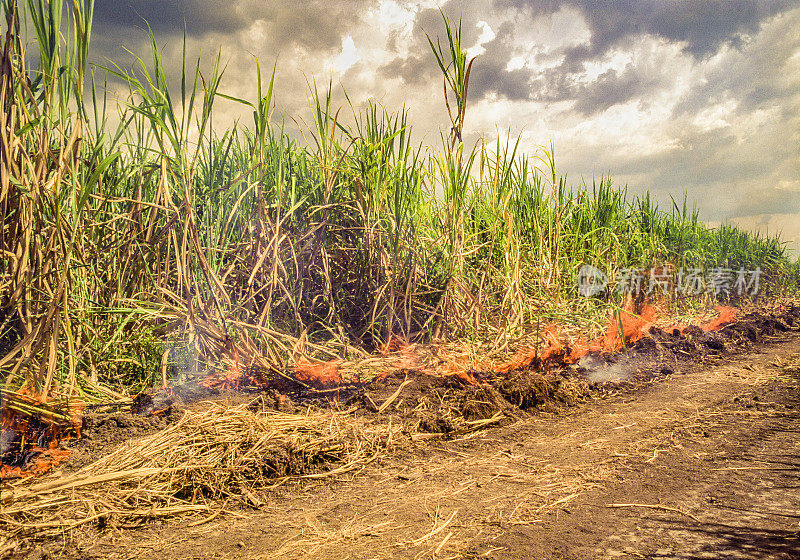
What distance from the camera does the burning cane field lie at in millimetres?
1619

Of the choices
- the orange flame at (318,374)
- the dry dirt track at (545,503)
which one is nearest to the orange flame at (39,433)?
the dry dirt track at (545,503)

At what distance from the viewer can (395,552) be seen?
1385 millimetres

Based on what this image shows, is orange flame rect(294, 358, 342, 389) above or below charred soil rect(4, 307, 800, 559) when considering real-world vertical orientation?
above

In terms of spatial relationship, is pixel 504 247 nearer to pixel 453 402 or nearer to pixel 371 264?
pixel 371 264

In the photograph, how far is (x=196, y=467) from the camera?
1889 millimetres

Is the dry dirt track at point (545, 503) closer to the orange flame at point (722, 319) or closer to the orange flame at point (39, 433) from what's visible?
the orange flame at point (39, 433)

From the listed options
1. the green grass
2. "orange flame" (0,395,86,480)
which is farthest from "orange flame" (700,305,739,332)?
"orange flame" (0,395,86,480)

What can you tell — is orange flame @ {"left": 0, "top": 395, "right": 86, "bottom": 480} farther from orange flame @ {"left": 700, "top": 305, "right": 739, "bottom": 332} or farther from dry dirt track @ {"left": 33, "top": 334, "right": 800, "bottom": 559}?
orange flame @ {"left": 700, "top": 305, "right": 739, "bottom": 332}

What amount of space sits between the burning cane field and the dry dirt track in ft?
0.04

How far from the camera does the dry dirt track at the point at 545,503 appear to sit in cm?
Answer: 142

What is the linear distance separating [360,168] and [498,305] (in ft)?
4.85
